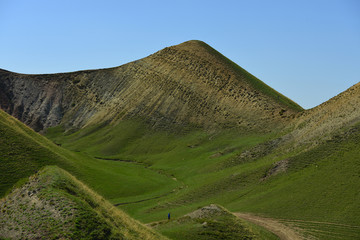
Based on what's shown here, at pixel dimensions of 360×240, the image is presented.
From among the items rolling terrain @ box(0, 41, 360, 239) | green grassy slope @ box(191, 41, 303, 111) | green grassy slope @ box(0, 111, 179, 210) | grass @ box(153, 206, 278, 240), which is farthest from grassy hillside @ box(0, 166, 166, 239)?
green grassy slope @ box(191, 41, 303, 111)

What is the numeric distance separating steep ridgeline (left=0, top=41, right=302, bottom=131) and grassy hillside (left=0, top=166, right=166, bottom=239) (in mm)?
86273

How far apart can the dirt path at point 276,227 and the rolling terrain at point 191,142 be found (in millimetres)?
1234

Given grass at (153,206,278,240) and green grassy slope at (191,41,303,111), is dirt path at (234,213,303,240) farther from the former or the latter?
green grassy slope at (191,41,303,111)

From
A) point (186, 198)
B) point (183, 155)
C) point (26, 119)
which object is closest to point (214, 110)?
point (183, 155)

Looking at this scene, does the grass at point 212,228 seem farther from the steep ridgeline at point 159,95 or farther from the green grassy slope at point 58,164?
the steep ridgeline at point 159,95

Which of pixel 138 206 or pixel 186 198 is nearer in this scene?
pixel 138 206

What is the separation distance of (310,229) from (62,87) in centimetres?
14199

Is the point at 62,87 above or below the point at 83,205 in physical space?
above

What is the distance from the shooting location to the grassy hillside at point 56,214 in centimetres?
2323

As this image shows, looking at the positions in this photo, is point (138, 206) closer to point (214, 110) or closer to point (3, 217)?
point (3, 217)

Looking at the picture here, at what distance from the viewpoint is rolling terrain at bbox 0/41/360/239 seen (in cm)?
5000

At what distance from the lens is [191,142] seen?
115m

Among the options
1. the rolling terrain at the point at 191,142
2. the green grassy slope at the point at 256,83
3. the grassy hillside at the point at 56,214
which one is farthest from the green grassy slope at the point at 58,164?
the green grassy slope at the point at 256,83

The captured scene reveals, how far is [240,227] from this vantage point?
136ft
